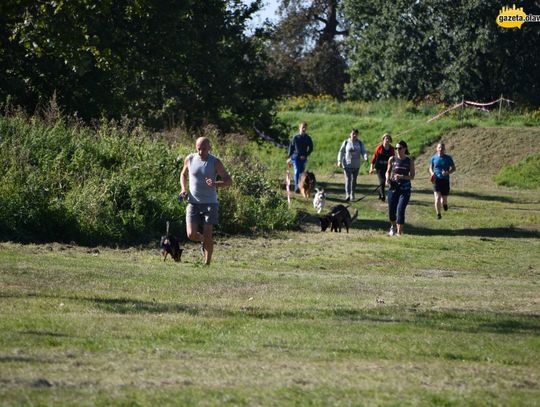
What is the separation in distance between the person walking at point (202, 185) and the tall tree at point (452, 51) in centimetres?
3669

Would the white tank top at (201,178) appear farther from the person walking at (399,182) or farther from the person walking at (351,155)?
the person walking at (351,155)

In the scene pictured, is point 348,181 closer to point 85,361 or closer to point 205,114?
point 205,114

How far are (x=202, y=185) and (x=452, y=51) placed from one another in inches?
1532

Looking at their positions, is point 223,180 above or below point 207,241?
above

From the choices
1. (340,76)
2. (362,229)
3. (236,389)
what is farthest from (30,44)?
(340,76)

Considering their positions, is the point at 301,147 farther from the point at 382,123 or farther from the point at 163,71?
the point at 382,123

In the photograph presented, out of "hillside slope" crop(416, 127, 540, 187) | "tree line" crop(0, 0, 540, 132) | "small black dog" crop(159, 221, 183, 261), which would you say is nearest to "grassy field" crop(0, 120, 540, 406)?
"small black dog" crop(159, 221, 183, 261)

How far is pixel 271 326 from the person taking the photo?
10789mm

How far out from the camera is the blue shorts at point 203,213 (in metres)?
16.1

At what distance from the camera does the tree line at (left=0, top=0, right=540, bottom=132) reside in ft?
58.0

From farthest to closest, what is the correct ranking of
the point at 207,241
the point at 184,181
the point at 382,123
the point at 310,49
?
the point at 310,49, the point at 382,123, the point at 207,241, the point at 184,181

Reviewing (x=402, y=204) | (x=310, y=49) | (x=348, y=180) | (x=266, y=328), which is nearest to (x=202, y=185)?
(x=266, y=328)

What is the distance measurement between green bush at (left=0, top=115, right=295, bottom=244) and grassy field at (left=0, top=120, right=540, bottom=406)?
113cm

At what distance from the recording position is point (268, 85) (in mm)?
39844
